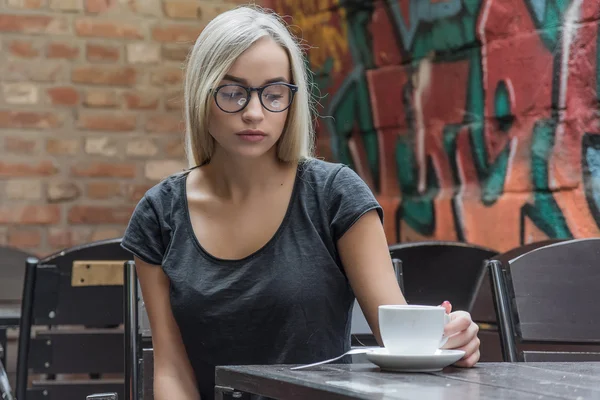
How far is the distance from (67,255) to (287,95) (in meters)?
1.07

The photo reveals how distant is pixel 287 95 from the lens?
5.74 ft

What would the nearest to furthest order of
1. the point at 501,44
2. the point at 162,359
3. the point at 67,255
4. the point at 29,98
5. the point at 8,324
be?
the point at 162,359, the point at 67,255, the point at 8,324, the point at 501,44, the point at 29,98

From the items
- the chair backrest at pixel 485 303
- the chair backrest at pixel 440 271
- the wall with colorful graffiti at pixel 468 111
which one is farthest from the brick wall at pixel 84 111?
the chair backrest at pixel 485 303

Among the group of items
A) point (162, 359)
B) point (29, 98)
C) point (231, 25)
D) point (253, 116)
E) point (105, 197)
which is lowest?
point (162, 359)

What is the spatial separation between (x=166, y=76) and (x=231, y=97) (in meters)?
3.09

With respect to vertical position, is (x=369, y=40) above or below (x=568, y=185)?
above

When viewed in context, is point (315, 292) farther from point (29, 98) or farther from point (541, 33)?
point (29, 98)

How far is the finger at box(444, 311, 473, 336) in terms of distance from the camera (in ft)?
4.69

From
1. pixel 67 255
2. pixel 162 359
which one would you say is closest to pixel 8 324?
pixel 67 255

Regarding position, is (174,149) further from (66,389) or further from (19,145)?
(66,389)

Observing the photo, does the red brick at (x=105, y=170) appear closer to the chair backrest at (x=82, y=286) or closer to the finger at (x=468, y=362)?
the chair backrest at (x=82, y=286)

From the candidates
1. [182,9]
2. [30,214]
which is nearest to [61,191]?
[30,214]

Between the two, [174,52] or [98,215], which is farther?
[174,52]

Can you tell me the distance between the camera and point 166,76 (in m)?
4.76
